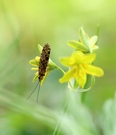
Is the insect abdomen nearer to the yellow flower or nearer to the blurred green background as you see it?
the yellow flower

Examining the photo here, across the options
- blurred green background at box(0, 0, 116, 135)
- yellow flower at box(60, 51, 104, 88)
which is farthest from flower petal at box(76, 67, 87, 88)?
blurred green background at box(0, 0, 116, 135)

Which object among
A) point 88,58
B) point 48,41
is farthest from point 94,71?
point 48,41

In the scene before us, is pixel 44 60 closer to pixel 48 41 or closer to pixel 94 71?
pixel 94 71

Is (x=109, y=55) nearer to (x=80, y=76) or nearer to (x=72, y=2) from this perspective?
(x=72, y=2)

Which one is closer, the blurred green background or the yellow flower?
the yellow flower

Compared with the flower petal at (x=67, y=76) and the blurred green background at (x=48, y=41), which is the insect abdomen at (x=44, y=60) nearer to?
the flower petal at (x=67, y=76)

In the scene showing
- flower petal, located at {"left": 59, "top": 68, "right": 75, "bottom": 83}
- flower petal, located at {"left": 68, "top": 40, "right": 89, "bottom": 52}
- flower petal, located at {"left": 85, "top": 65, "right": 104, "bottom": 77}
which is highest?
flower petal, located at {"left": 68, "top": 40, "right": 89, "bottom": 52}
